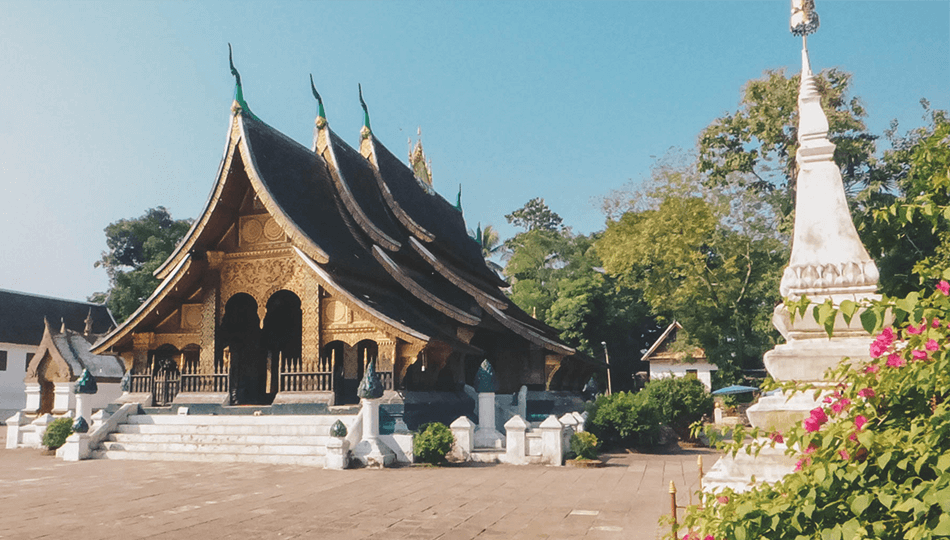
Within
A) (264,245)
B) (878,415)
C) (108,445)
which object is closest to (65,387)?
(108,445)

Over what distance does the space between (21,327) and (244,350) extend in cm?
2721

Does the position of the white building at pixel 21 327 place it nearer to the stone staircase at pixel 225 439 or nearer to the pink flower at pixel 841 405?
the stone staircase at pixel 225 439

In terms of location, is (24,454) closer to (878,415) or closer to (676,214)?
(878,415)

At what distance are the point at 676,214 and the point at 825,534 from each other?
29.7 metres

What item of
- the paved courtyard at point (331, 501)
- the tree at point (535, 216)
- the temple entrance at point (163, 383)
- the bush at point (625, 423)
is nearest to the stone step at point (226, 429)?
the paved courtyard at point (331, 501)

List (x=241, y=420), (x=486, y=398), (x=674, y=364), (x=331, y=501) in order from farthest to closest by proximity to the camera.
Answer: (x=674, y=364) → (x=486, y=398) → (x=241, y=420) → (x=331, y=501)

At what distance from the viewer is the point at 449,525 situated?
23.0ft

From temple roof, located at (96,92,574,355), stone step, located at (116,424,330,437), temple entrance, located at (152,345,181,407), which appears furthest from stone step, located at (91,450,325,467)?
temple roof, located at (96,92,574,355)

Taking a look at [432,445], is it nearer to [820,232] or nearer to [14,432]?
[820,232]

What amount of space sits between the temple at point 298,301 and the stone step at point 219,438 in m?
1.00

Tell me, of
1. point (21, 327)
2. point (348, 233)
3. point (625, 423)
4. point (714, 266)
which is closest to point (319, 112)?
point (348, 233)

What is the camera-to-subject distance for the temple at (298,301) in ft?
47.3

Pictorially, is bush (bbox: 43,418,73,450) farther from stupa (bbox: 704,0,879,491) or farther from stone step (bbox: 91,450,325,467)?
stupa (bbox: 704,0,879,491)

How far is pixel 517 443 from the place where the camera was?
1273 centimetres
